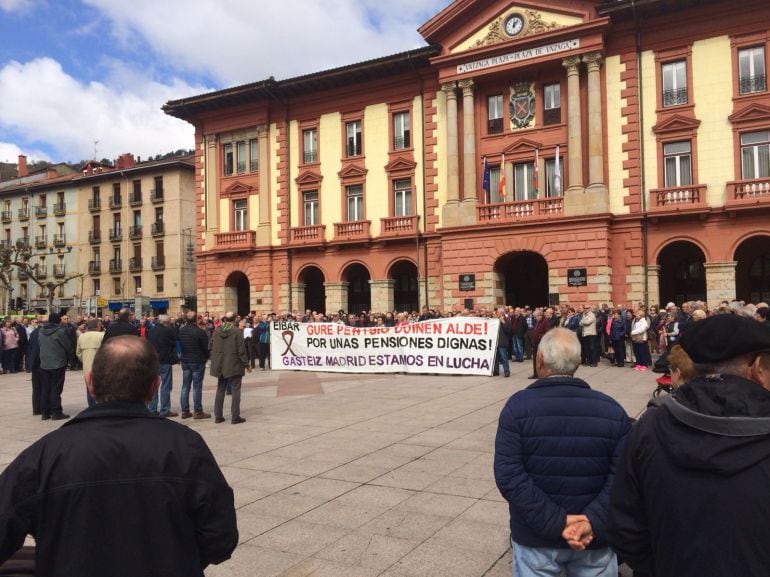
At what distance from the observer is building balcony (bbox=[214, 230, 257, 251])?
35062mm

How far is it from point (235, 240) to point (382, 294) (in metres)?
9.52

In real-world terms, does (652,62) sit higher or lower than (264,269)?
higher

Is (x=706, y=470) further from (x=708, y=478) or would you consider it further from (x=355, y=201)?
(x=355, y=201)

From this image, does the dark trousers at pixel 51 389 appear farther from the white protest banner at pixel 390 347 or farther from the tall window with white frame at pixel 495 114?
the tall window with white frame at pixel 495 114

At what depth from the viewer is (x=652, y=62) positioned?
26078 mm

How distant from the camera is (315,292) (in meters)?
36.8

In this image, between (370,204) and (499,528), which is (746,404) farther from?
(370,204)

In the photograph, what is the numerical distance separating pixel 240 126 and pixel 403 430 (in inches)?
1166

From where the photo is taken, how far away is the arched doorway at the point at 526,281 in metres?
31.3

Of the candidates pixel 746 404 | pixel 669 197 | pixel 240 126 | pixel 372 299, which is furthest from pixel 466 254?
pixel 746 404

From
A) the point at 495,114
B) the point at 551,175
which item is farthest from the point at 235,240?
the point at 551,175

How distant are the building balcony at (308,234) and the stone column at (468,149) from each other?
8.26 m

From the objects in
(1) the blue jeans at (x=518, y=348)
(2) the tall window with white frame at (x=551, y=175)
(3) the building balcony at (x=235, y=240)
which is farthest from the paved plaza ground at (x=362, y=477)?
(3) the building balcony at (x=235, y=240)

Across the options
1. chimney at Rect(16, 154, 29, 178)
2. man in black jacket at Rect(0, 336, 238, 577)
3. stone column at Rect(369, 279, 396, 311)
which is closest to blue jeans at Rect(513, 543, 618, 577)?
man in black jacket at Rect(0, 336, 238, 577)
